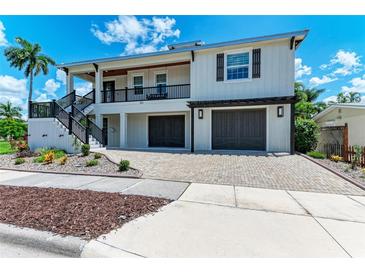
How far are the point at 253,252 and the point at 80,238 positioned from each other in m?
2.40

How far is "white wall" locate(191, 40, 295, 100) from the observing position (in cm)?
1101

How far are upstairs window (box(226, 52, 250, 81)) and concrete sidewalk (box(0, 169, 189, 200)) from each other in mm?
8577

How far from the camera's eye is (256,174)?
→ 667 centimetres

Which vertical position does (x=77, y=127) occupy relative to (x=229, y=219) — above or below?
above

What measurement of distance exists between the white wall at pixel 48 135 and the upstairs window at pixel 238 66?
10255 millimetres

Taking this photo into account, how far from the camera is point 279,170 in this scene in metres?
7.16

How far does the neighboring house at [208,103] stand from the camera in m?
11.1

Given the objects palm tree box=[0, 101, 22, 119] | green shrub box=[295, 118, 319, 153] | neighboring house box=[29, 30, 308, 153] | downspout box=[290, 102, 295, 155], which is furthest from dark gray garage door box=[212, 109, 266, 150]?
palm tree box=[0, 101, 22, 119]

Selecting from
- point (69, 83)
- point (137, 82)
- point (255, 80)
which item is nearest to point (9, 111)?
point (69, 83)

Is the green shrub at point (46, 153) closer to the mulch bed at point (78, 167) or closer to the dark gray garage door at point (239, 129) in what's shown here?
the mulch bed at point (78, 167)

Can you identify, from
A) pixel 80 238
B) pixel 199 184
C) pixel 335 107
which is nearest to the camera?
pixel 80 238

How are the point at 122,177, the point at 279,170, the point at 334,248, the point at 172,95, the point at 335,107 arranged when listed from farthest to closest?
the point at 172,95 → the point at 335,107 → the point at 279,170 → the point at 122,177 → the point at 334,248
